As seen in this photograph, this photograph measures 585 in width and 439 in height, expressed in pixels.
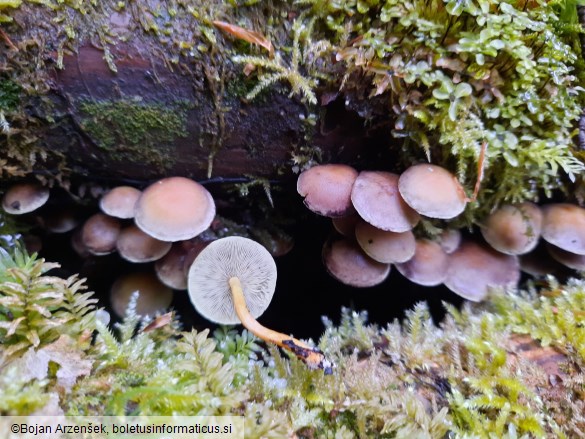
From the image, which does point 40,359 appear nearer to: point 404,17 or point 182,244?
point 182,244

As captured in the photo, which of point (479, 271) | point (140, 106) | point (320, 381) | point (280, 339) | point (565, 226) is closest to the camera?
point (320, 381)

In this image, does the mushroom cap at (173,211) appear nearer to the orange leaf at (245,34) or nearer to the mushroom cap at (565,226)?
the orange leaf at (245,34)

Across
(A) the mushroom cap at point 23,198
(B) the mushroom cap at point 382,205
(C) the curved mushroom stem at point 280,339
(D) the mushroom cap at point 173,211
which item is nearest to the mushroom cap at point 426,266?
(B) the mushroom cap at point 382,205

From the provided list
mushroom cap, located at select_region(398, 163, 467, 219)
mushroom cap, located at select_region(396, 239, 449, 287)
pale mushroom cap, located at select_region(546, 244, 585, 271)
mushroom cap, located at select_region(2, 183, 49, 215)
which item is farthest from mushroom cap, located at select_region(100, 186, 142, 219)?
pale mushroom cap, located at select_region(546, 244, 585, 271)

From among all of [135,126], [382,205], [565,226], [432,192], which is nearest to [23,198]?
[135,126]

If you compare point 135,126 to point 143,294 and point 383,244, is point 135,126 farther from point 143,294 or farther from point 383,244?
point 383,244

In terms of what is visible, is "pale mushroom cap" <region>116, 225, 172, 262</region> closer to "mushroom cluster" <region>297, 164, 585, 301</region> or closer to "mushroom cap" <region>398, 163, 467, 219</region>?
"mushroom cluster" <region>297, 164, 585, 301</region>
